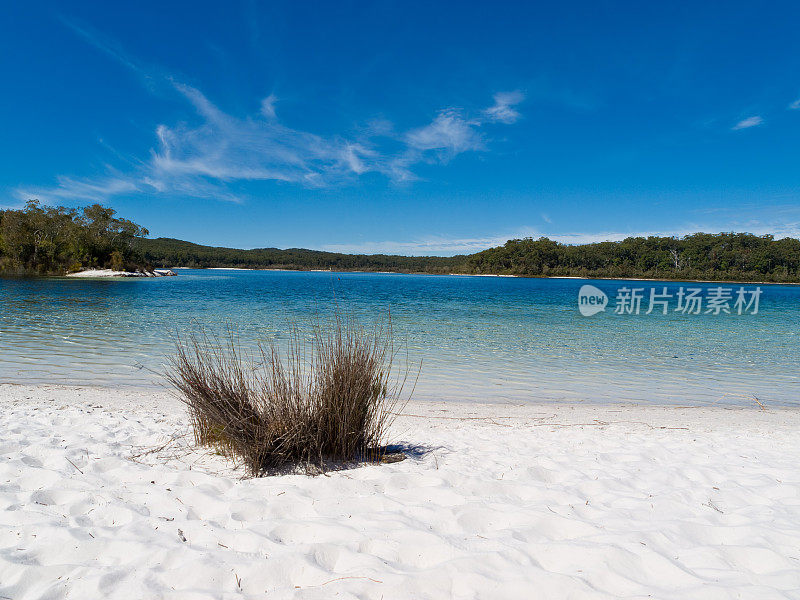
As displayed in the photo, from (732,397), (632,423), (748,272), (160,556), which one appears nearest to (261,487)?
(160,556)

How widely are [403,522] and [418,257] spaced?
15813 cm

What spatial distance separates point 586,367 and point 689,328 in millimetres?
11494

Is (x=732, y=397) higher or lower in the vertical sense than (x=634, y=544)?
lower

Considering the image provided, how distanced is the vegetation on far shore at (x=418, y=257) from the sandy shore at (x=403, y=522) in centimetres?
6597

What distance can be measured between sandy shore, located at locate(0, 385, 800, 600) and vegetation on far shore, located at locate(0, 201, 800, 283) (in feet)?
216

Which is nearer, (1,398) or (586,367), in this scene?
(1,398)

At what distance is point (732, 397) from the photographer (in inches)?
314

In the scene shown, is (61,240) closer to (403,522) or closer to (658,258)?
(403,522)

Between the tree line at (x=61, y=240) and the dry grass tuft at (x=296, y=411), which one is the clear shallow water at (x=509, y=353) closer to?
the dry grass tuft at (x=296, y=411)

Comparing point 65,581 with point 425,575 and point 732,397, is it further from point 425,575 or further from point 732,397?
point 732,397

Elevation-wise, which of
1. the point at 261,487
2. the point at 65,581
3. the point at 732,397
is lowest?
the point at 732,397

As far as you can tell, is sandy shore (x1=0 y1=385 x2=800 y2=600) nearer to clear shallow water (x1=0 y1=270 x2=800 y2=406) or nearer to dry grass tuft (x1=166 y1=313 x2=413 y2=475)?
dry grass tuft (x1=166 y1=313 x2=413 y2=475)

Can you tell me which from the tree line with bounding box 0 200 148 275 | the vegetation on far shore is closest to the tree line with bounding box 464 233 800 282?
the vegetation on far shore

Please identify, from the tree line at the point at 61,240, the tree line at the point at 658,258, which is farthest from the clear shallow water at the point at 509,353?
the tree line at the point at 658,258
